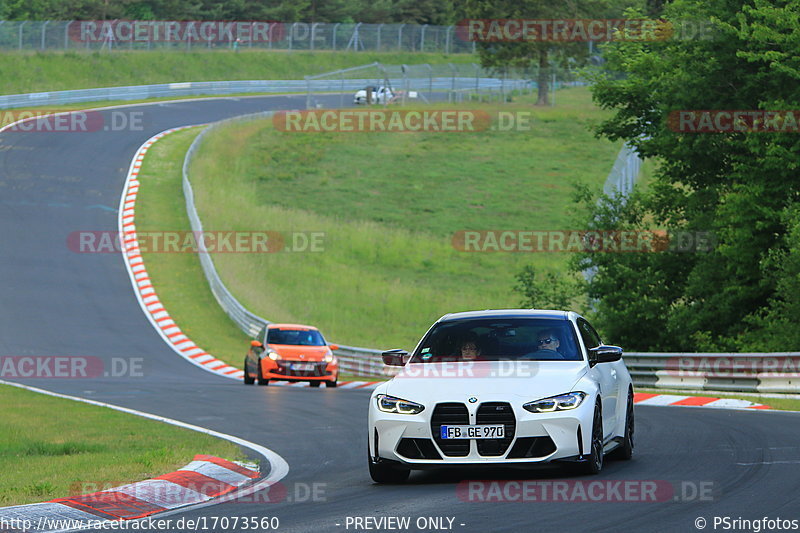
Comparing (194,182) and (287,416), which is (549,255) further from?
(287,416)

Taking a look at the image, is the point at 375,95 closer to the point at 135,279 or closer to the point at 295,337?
the point at 135,279

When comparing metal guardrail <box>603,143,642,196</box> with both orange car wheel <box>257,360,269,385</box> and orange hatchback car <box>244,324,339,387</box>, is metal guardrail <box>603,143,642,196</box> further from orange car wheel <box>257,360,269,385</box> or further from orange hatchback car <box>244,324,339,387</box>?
orange car wheel <box>257,360,269,385</box>

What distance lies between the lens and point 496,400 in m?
10.1

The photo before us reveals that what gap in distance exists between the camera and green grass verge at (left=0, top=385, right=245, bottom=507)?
36.0 ft

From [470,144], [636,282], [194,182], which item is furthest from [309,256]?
[470,144]

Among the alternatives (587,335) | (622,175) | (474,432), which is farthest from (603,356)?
(622,175)

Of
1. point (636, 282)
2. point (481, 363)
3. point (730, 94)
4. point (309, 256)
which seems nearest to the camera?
point (481, 363)

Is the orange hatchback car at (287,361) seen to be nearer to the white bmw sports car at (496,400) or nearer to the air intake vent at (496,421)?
the white bmw sports car at (496,400)

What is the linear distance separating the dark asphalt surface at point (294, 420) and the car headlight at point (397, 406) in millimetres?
645

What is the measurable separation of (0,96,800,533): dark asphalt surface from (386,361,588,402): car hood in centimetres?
80

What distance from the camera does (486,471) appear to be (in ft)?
37.6

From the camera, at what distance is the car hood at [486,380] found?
404 inches

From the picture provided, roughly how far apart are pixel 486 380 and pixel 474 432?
58 centimetres

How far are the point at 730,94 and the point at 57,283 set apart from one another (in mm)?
22173
